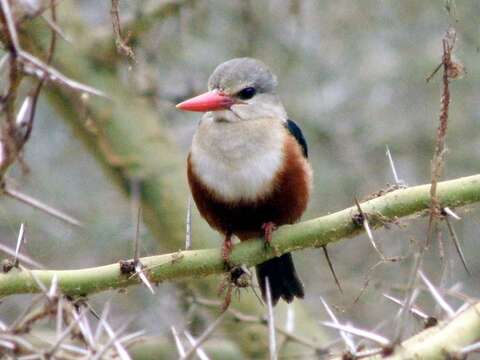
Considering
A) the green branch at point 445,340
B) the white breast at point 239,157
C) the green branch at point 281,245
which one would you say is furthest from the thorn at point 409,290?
the white breast at point 239,157

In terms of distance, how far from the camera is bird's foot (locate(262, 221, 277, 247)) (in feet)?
10.5

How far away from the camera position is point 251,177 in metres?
4.04

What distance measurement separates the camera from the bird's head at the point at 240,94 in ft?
14.4

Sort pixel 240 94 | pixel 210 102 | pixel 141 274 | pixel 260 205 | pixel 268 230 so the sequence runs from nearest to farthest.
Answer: pixel 141 274 → pixel 268 230 → pixel 260 205 → pixel 210 102 → pixel 240 94

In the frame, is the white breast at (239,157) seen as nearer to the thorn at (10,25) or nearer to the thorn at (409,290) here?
the thorn at (409,290)

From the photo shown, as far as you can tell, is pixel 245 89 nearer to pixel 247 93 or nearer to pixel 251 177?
pixel 247 93

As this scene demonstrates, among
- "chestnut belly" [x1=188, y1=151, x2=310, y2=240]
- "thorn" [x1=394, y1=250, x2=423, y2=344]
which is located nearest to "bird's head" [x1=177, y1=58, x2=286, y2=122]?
"chestnut belly" [x1=188, y1=151, x2=310, y2=240]

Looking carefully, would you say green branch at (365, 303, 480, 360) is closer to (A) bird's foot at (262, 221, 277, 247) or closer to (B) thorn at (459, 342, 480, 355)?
(B) thorn at (459, 342, 480, 355)

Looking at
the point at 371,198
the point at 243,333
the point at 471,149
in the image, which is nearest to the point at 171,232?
the point at 243,333

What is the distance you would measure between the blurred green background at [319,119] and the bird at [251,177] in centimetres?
192

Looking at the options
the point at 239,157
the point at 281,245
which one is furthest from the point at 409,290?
the point at 239,157

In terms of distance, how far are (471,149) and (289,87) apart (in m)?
1.50

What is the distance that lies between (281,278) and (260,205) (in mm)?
337

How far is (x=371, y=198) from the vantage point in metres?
3.18
